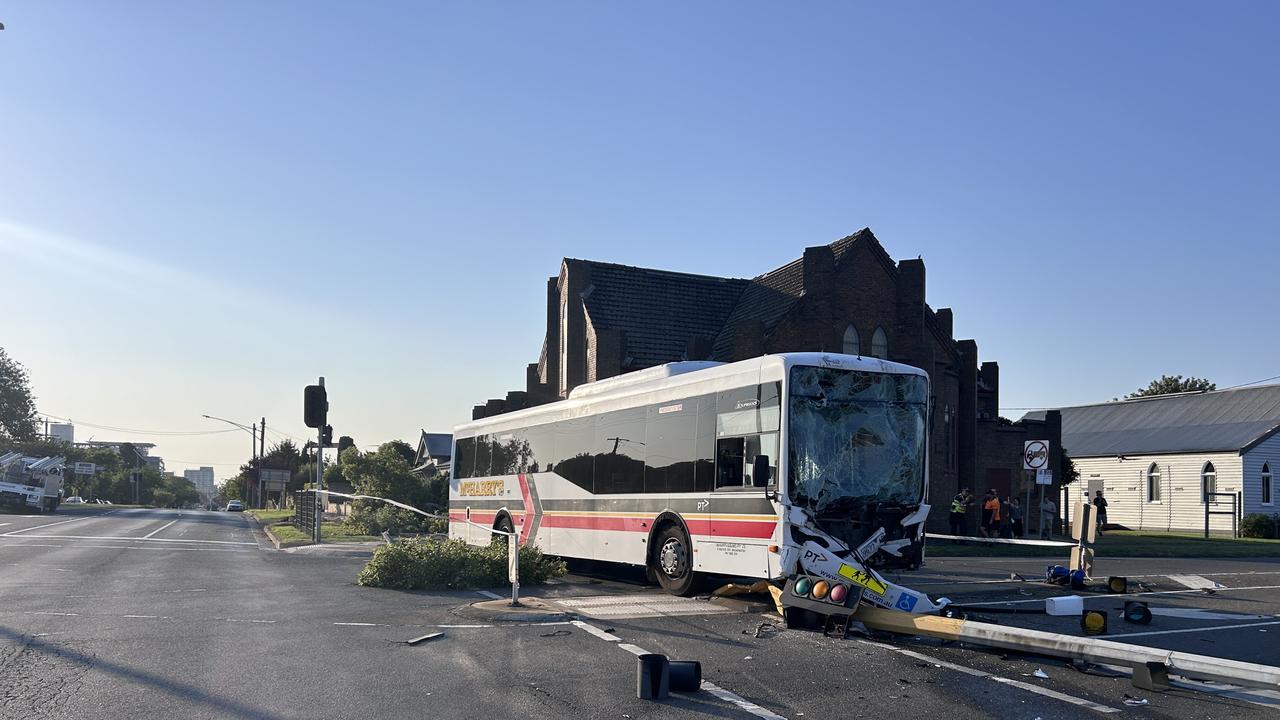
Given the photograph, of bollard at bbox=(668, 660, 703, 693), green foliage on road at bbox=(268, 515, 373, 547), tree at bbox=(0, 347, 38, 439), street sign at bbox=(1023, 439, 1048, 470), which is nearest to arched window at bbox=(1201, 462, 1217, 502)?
street sign at bbox=(1023, 439, 1048, 470)

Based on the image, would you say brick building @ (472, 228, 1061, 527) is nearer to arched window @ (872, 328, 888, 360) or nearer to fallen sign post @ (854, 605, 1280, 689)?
arched window @ (872, 328, 888, 360)

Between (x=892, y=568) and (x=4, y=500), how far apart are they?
54.2 metres

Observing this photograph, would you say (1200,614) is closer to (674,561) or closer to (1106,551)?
(674,561)

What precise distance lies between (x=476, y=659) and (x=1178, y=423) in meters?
56.2

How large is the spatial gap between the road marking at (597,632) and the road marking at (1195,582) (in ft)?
39.4

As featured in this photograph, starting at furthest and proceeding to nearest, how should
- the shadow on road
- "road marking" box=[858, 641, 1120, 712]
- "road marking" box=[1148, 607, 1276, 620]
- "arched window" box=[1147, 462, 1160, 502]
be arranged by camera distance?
"arched window" box=[1147, 462, 1160, 502]
"road marking" box=[1148, 607, 1276, 620]
"road marking" box=[858, 641, 1120, 712]
the shadow on road

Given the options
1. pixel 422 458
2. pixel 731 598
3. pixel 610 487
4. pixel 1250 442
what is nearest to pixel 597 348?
pixel 610 487

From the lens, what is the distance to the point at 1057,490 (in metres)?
43.5

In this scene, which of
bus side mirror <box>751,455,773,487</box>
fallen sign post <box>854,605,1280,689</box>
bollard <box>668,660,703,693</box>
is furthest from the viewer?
bus side mirror <box>751,455,773,487</box>

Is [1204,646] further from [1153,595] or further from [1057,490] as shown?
[1057,490]

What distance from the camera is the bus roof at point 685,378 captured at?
1345cm

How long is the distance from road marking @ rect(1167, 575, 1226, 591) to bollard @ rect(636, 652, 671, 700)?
1383cm

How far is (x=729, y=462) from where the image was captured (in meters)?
14.0

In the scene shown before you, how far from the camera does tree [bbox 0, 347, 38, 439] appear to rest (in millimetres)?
111688
